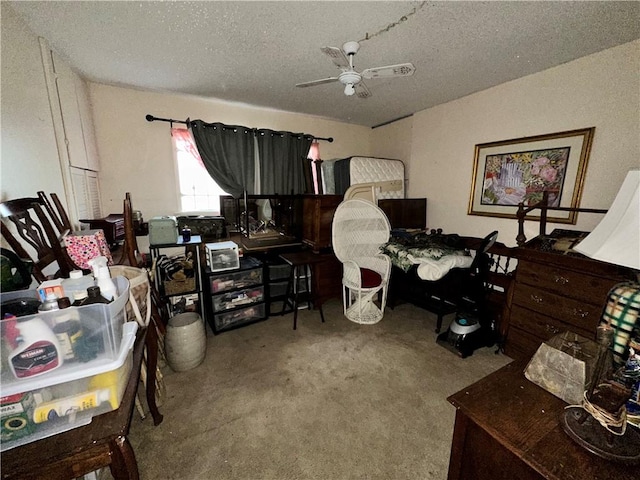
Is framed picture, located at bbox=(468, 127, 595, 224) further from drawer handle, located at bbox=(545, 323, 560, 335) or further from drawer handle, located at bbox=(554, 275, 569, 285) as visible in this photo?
drawer handle, located at bbox=(545, 323, 560, 335)

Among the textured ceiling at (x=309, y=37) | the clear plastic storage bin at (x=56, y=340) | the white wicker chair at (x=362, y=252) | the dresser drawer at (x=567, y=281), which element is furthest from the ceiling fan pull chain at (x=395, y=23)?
the clear plastic storage bin at (x=56, y=340)

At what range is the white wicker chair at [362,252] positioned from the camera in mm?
2480

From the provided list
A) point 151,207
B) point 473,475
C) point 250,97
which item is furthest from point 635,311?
point 151,207

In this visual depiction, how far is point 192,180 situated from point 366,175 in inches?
93.1

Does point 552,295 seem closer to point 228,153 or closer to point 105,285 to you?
point 105,285

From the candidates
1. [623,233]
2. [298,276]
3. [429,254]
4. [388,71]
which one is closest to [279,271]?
[298,276]

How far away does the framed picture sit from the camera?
87.7 inches

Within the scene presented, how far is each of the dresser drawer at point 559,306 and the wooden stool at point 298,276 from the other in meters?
1.69

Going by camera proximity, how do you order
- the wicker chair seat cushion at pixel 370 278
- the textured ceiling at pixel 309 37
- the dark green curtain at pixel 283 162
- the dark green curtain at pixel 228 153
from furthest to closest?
the dark green curtain at pixel 283 162, the dark green curtain at pixel 228 153, the wicker chair seat cushion at pixel 370 278, the textured ceiling at pixel 309 37

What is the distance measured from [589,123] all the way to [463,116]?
1.15m

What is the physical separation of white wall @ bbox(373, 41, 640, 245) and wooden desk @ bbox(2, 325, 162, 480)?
333 centimetres

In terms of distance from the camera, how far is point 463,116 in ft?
9.83

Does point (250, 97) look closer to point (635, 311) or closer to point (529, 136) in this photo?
point (529, 136)

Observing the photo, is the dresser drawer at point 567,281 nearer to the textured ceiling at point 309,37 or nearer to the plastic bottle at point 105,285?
the textured ceiling at point 309,37
